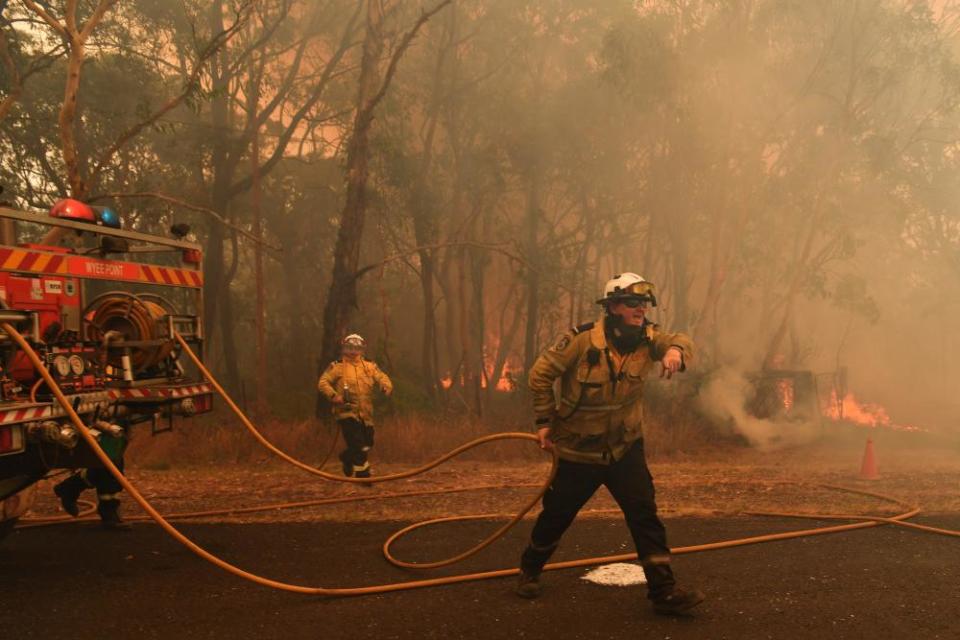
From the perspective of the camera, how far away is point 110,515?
6031 millimetres

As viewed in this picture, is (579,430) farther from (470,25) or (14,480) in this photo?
(470,25)

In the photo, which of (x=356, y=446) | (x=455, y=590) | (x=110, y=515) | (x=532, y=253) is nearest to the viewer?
(x=455, y=590)

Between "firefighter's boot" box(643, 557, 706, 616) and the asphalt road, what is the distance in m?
0.06

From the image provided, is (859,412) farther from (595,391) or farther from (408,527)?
(595,391)

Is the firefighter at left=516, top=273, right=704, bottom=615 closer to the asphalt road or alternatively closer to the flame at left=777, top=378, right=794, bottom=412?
the asphalt road

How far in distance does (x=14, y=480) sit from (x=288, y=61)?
715 inches

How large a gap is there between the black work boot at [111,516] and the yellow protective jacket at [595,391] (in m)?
3.85

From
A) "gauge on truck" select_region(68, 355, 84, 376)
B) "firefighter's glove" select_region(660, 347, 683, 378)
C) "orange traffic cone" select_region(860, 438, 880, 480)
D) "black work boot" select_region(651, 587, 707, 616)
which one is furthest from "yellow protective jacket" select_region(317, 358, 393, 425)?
"orange traffic cone" select_region(860, 438, 880, 480)

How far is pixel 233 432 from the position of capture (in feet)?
37.4

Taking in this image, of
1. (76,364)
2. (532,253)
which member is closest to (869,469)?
(76,364)

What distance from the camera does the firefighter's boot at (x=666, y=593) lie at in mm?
3961

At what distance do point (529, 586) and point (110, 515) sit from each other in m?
3.73

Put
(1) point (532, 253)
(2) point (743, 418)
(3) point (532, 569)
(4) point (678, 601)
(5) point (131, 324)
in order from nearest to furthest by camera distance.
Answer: (4) point (678, 601) < (3) point (532, 569) < (5) point (131, 324) < (2) point (743, 418) < (1) point (532, 253)

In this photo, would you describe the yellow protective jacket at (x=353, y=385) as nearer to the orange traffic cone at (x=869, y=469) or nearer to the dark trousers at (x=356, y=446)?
the dark trousers at (x=356, y=446)
